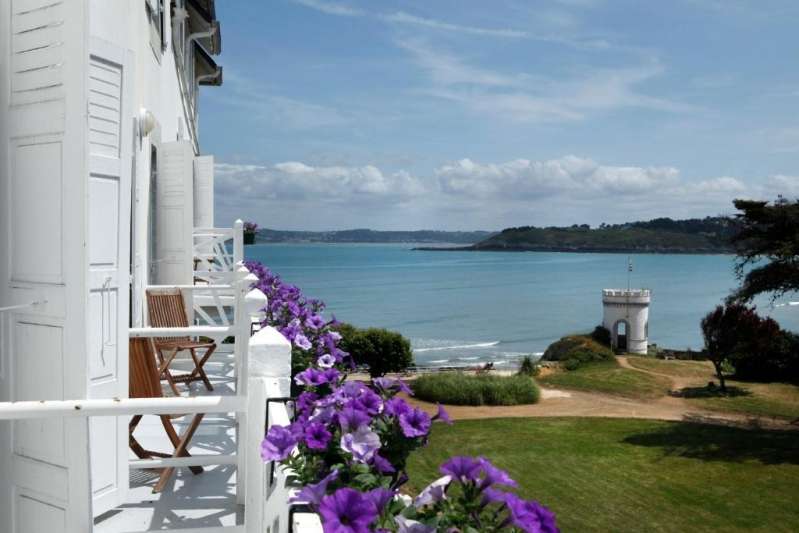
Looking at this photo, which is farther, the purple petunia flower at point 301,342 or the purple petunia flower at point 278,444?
the purple petunia flower at point 301,342

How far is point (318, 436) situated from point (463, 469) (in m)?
0.44

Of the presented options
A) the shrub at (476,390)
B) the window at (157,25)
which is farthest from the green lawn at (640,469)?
the window at (157,25)

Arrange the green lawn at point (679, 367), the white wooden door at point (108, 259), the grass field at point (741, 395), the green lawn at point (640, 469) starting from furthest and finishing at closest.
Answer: the green lawn at point (679, 367) → the grass field at point (741, 395) → the green lawn at point (640, 469) → the white wooden door at point (108, 259)

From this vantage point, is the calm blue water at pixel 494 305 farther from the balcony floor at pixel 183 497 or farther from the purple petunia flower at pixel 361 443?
the purple petunia flower at pixel 361 443

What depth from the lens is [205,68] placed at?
65.6 feet

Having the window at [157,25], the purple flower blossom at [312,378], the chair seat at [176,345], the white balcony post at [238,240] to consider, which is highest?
the window at [157,25]

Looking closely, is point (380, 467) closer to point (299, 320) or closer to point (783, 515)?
point (299, 320)

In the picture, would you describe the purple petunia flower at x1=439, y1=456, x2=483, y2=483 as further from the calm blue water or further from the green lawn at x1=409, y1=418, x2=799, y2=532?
the calm blue water

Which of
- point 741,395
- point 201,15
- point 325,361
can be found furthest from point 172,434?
point 741,395

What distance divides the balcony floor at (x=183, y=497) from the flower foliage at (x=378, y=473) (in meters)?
1.94

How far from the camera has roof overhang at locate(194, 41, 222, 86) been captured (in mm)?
18650

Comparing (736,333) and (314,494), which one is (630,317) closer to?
(736,333)

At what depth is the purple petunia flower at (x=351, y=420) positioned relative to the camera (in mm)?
1902

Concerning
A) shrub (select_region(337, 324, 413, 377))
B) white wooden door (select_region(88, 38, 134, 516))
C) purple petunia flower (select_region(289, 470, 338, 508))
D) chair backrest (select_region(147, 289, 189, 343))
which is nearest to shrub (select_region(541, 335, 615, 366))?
shrub (select_region(337, 324, 413, 377))
